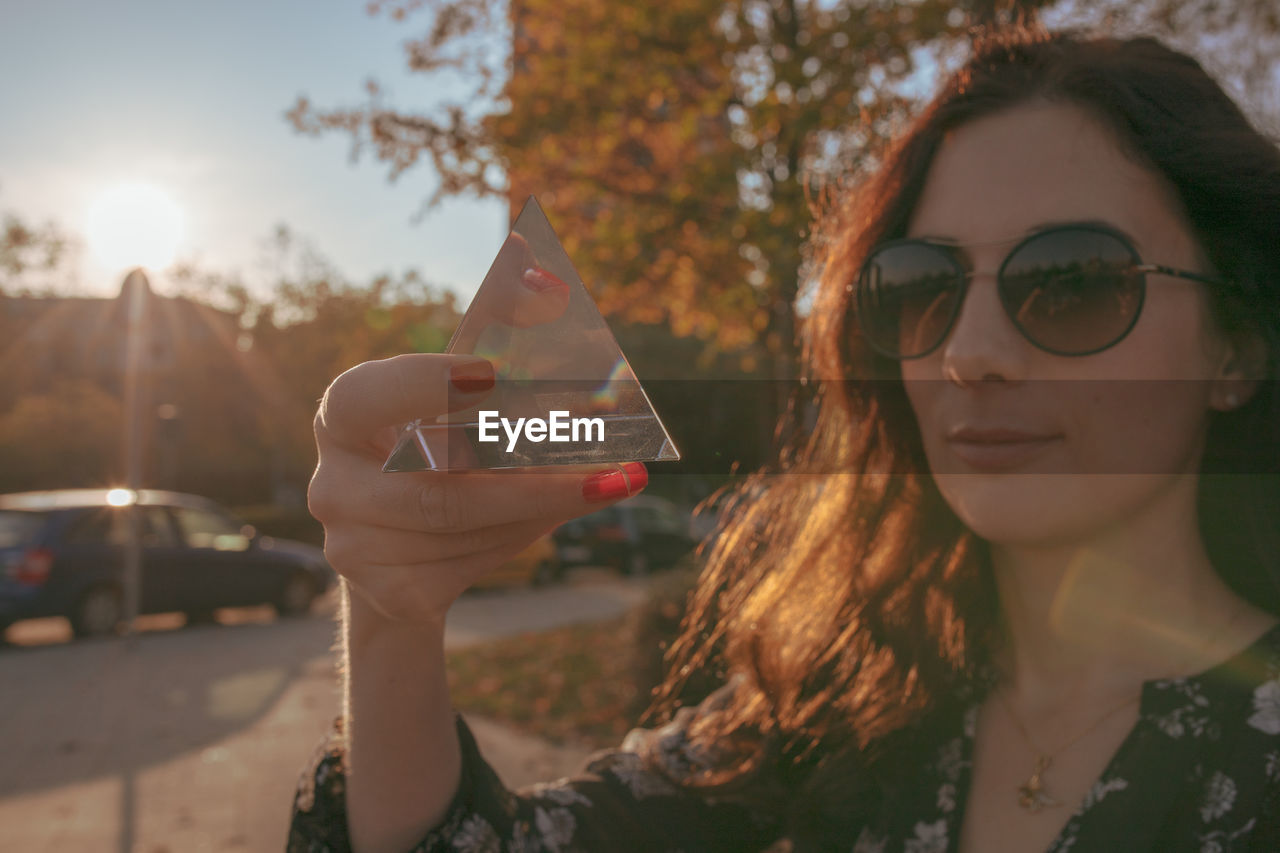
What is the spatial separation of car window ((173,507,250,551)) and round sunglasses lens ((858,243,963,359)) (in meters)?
11.3

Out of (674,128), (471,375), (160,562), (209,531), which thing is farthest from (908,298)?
(209,531)

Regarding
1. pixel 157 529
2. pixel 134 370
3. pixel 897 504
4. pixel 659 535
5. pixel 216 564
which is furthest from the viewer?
pixel 659 535

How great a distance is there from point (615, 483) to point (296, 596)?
12.5 m

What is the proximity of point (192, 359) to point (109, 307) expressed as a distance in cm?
3195

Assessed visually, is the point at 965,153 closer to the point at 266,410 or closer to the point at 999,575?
the point at 999,575

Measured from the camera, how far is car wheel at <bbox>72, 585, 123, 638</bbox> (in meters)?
10.1

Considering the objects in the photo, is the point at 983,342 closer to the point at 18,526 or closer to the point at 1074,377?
the point at 1074,377

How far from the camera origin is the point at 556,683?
26.3 feet

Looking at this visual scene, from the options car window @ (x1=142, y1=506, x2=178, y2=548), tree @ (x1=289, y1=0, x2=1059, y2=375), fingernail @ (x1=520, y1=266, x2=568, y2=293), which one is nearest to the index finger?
fingernail @ (x1=520, y1=266, x2=568, y2=293)

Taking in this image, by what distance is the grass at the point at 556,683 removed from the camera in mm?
6590

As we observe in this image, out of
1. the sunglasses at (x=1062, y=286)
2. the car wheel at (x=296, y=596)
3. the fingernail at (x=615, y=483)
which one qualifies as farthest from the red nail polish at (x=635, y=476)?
the car wheel at (x=296, y=596)

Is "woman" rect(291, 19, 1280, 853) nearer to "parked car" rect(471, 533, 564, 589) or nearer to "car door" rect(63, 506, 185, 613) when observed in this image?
"car door" rect(63, 506, 185, 613)

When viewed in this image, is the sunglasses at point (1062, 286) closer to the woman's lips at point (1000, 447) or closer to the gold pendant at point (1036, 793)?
the woman's lips at point (1000, 447)

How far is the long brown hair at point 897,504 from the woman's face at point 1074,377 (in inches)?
2.3
